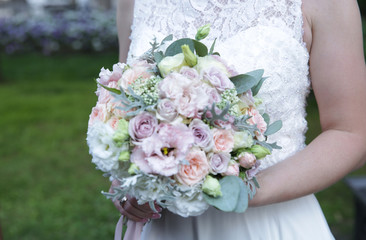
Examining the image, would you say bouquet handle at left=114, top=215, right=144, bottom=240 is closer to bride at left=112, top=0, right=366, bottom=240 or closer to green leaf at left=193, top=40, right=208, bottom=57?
bride at left=112, top=0, right=366, bottom=240

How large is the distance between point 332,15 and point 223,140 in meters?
0.75

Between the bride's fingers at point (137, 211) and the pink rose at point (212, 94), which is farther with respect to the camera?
the bride's fingers at point (137, 211)

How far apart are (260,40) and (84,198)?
4.04m

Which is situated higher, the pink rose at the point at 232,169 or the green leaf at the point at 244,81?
the green leaf at the point at 244,81

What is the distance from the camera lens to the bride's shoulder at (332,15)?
1872 millimetres

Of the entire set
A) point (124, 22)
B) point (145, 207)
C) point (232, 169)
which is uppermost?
point (124, 22)

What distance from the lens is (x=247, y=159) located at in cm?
157

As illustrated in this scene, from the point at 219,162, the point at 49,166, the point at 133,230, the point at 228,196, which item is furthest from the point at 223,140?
the point at 49,166

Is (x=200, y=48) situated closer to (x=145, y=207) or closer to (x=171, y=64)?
(x=171, y=64)

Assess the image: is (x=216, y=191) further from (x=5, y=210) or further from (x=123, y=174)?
(x=5, y=210)

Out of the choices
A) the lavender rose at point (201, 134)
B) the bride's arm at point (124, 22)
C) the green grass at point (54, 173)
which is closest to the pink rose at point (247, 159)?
the lavender rose at point (201, 134)

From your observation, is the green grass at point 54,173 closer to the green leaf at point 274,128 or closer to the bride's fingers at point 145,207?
the bride's fingers at point 145,207

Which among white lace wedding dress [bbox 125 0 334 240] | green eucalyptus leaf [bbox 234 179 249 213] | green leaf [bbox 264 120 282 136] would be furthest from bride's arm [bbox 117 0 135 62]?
green eucalyptus leaf [bbox 234 179 249 213]

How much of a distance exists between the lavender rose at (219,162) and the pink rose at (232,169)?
0.02 m
